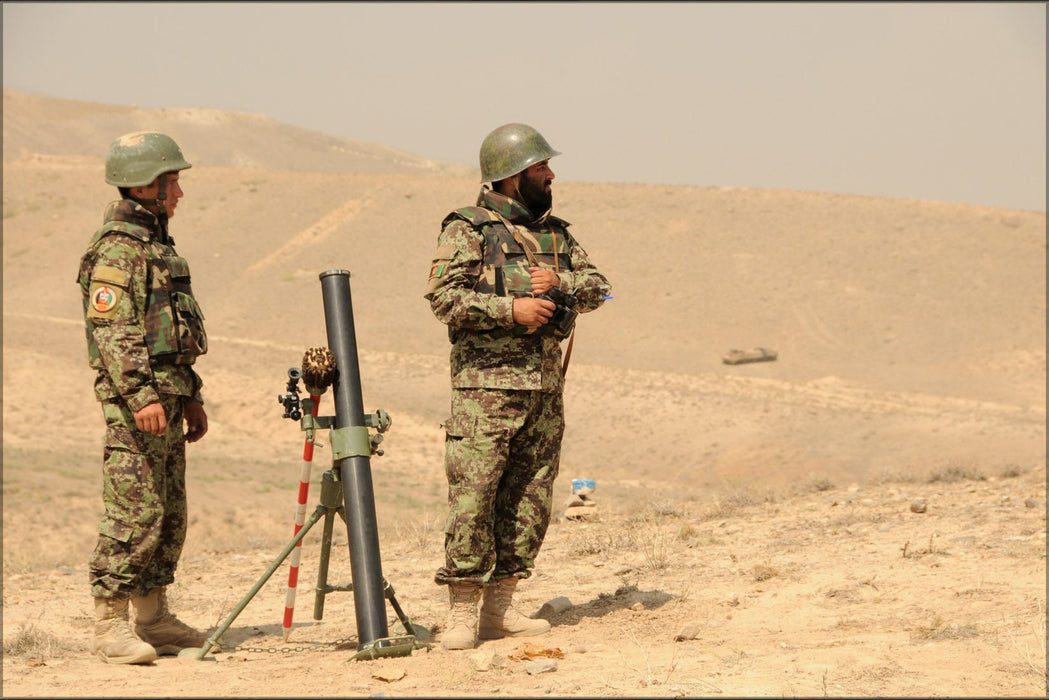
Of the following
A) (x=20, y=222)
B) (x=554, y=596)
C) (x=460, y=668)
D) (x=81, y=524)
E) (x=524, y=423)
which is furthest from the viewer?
(x=20, y=222)

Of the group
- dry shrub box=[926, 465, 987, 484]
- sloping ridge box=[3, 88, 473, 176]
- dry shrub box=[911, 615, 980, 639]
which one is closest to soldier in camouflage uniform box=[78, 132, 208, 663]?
dry shrub box=[911, 615, 980, 639]

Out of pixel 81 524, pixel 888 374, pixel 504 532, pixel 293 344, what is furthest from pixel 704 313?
pixel 504 532

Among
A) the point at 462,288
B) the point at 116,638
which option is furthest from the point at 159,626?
the point at 462,288

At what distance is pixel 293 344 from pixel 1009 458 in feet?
57.4

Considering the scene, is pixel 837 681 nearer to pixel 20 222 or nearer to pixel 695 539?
pixel 695 539

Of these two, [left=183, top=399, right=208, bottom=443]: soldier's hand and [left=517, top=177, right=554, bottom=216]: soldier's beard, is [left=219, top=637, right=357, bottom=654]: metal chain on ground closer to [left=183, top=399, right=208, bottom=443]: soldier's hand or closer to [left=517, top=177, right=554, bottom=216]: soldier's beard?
[left=183, top=399, right=208, bottom=443]: soldier's hand

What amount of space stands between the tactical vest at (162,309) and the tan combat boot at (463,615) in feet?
5.50

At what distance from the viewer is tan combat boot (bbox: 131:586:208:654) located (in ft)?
17.4

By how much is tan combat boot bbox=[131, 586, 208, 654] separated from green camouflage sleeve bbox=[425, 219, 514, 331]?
6.48 ft

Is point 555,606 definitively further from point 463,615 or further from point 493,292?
point 493,292

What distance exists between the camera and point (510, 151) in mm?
5281

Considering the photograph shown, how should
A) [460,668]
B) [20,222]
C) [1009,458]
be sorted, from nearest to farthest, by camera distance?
[460,668], [1009,458], [20,222]

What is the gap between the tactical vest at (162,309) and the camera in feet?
16.7

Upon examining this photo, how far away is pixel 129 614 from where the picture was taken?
5387mm
